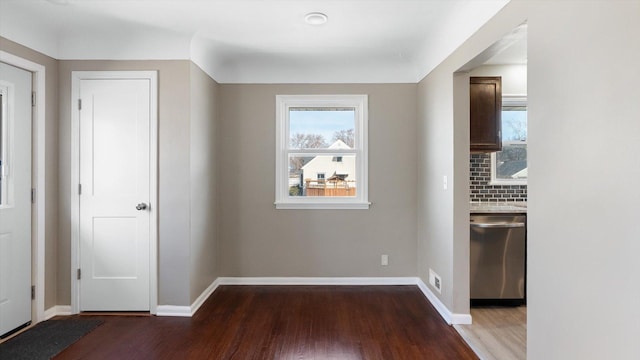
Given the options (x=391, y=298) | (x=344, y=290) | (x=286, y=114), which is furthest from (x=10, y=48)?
(x=391, y=298)

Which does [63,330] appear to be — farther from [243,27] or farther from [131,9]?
[243,27]

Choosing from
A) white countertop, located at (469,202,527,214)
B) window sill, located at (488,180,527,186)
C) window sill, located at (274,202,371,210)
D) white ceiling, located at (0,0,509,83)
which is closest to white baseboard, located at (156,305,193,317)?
window sill, located at (274,202,371,210)

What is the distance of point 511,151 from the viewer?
3.74 meters

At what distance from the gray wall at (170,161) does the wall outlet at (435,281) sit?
232cm

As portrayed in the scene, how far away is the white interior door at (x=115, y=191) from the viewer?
3031 mm

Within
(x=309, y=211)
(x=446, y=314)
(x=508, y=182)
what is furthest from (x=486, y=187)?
(x=309, y=211)

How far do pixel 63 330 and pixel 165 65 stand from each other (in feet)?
7.83

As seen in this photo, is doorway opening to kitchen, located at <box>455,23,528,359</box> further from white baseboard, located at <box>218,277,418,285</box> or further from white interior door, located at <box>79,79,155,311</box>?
white interior door, located at <box>79,79,155,311</box>

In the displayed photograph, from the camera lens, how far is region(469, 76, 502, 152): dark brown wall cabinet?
3.22 metres

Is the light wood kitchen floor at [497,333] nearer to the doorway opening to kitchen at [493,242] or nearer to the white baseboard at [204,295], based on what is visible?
the doorway opening to kitchen at [493,242]

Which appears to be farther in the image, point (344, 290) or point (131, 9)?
point (344, 290)

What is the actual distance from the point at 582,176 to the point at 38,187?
3.80m

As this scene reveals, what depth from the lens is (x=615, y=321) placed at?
126 cm

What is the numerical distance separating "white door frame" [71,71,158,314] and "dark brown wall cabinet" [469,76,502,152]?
2.96 meters
